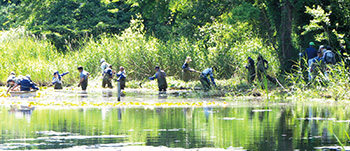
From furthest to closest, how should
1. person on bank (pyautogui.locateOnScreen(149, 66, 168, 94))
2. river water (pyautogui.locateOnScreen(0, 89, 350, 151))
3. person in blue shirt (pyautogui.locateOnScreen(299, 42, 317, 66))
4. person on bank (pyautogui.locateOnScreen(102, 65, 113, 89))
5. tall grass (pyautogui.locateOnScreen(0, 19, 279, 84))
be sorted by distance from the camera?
tall grass (pyautogui.locateOnScreen(0, 19, 279, 84))
person on bank (pyautogui.locateOnScreen(102, 65, 113, 89))
person on bank (pyautogui.locateOnScreen(149, 66, 168, 94))
person in blue shirt (pyautogui.locateOnScreen(299, 42, 317, 66))
river water (pyautogui.locateOnScreen(0, 89, 350, 151))

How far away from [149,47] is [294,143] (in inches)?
1076

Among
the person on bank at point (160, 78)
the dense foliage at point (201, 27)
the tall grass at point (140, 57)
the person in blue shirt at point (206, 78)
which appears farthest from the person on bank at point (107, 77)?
the person in blue shirt at point (206, 78)

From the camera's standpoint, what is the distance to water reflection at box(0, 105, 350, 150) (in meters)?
11.0

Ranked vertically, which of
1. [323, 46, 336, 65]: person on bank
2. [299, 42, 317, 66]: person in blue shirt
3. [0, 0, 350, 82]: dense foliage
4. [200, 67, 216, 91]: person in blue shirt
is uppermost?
[0, 0, 350, 82]: dense foliage

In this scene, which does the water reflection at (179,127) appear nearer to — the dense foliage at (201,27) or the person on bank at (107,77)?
the dense foliage at (201,27)

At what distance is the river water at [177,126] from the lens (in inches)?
425

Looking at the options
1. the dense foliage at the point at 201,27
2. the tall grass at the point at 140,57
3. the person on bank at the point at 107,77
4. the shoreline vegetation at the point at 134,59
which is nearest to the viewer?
the dense foliage at the point at 201,27

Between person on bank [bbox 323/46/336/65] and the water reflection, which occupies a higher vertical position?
person on bank [bbox 323/46/336/65]

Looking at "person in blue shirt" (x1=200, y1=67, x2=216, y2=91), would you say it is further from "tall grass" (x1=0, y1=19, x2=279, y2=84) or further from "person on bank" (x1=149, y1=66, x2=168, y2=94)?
"tall grass" (x1=0, y1=19, x2=279, y2=84)

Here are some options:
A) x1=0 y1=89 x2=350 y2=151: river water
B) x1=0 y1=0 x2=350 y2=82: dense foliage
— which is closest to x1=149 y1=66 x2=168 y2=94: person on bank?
x1=0 y1=0 x2=350 y2=82: dense foliage

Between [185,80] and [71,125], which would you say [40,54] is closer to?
[185,80]

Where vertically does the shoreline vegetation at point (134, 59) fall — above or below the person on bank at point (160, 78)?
above

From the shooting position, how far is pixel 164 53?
122 ft

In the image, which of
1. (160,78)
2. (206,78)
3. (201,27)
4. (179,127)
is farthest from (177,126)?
(201,27)
